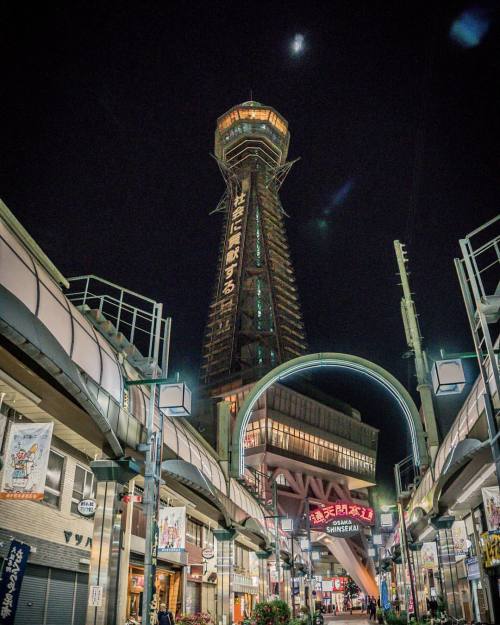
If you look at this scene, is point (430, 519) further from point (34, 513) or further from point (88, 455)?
point (34, 513)

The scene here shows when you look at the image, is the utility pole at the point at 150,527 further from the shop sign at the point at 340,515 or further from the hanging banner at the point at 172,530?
the shop sign at the point at 340,515

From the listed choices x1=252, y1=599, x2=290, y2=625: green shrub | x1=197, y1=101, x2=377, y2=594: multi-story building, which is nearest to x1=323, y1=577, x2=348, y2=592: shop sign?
x1=197, y1=101, x2=377, y2=594: multi-story building

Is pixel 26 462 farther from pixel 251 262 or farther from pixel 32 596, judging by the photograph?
pixel 251 262

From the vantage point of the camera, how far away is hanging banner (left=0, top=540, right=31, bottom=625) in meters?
14.0

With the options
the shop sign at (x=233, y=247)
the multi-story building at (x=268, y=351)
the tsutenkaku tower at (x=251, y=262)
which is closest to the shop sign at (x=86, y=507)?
the multi-story building at (x=268, y=351)

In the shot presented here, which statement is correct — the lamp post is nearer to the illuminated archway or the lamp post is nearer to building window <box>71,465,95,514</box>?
building window <box>71,465,95,514</box>

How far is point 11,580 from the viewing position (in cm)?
1451

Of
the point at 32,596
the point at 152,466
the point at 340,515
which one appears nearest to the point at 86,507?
the point at 32,596

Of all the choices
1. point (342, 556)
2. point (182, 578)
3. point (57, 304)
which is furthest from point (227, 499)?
point (342, 556)

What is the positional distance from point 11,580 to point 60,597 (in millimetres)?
5782

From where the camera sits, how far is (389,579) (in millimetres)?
104250

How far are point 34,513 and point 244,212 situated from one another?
142787 mm

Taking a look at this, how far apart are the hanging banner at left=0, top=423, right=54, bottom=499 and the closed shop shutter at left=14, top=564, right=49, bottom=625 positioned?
5441mm

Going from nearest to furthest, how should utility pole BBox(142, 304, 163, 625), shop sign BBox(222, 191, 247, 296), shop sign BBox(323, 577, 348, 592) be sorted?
utility pole BBox(142, 304, 163, 625) < shop sign BBox(323, 577, 348, 592) < shop sign BBox(222, 191, 247, 296)
